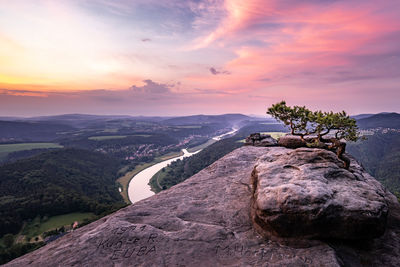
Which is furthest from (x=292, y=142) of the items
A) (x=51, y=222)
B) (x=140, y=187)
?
(x=140, y=187)

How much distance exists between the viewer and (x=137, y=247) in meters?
10.8

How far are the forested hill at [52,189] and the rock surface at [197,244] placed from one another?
111 meters

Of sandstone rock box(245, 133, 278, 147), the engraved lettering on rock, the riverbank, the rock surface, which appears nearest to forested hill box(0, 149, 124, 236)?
the riverbank

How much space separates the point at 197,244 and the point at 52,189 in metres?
161

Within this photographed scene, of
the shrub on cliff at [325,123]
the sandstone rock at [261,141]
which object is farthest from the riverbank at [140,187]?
the shrub on cliff at [325,123]

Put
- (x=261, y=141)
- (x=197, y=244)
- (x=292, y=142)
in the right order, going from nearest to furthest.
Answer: (x=197, y=244) < (x=292, y=142) < (x=261, y=141)

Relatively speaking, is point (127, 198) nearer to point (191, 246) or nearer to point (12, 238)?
point (12, 238)

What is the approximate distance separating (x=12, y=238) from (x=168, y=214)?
126m

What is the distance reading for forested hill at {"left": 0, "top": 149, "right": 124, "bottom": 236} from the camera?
4476 inches

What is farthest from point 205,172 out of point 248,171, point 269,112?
point 269,112

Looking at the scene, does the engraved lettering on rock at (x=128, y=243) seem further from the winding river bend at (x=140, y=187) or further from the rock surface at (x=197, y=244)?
the winding river bend at (x=140, y=187)

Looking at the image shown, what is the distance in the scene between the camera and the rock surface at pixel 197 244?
9867 millimetres

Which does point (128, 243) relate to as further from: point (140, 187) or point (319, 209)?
point (140, 187)

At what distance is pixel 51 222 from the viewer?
363 ft
